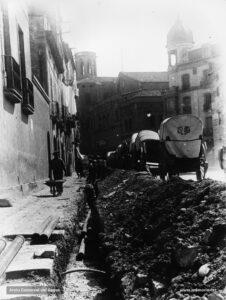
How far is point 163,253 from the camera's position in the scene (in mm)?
4840

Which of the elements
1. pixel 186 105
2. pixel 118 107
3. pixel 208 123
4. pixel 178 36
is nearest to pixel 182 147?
pixel 208 123

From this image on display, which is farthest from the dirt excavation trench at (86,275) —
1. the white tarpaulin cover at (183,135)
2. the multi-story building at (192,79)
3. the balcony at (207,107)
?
the balcony at (207,107)

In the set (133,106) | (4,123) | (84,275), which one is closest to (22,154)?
(4,123)

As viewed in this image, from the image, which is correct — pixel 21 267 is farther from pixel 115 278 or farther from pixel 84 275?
pixel 84 275

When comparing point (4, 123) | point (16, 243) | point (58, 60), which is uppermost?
point (58, 60)

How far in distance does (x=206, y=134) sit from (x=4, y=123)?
122ft

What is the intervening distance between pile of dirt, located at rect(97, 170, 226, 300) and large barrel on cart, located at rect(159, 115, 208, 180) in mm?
5950

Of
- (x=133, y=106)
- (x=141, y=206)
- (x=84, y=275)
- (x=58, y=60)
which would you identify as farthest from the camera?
(x=133, y=106)

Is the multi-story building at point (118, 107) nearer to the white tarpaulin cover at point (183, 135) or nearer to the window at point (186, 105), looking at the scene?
the window at point (186, 105)

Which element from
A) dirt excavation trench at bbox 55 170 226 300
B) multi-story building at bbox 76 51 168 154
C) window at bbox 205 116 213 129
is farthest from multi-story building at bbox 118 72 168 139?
dirt excavation trench at bbox 55 170 226 300

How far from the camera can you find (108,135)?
57281 millimetres

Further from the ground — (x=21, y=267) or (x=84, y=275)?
(x=21, y=267)

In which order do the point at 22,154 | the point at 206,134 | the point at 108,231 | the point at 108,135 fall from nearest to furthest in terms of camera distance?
the point at 108,231
the point at 22,154
the point at 206,134
the point at 108,135

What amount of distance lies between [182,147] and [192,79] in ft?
118
